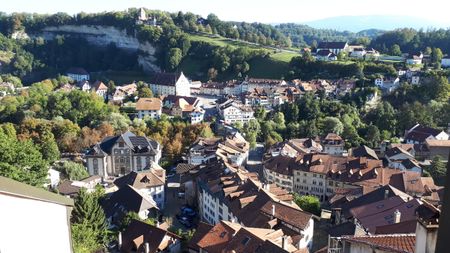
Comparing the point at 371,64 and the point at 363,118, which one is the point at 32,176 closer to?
the point at 363,118

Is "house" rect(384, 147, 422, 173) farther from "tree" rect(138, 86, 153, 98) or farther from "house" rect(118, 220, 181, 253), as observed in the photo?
"tree" rect(138, 86, 153, 98)

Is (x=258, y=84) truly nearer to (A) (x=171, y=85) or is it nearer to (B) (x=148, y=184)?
(A) (x=171, y=85)

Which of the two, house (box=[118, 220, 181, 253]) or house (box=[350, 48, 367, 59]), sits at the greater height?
house (box=[350, 48, 367, 59])

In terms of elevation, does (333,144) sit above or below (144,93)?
below

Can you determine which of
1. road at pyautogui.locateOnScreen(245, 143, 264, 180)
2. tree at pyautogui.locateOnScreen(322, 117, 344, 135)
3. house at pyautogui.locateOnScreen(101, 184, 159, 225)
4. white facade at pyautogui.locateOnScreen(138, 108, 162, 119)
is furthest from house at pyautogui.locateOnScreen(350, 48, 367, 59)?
house at pyautogui.locateOnScreen(101, 184, 159, 225)

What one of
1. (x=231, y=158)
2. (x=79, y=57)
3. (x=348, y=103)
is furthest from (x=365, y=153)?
(x=79, y=57)

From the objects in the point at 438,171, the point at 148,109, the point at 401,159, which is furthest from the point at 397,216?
the point at 148,109
